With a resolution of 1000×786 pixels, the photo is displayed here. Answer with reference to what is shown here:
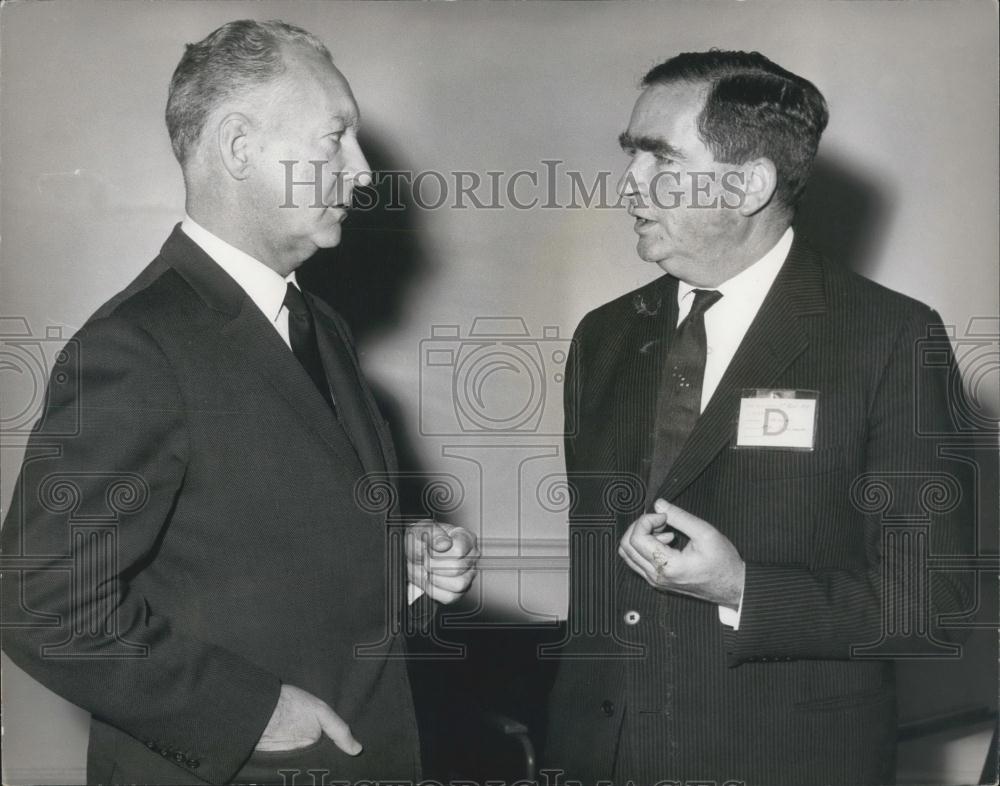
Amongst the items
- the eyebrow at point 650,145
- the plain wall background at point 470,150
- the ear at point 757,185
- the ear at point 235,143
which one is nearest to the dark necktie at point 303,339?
the ear at point 235,143

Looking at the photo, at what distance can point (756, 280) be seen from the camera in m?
1.56

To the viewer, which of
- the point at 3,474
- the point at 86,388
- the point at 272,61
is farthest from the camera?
the point at 3,474

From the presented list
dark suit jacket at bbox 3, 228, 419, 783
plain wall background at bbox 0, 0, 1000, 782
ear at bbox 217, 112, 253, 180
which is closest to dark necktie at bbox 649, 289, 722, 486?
plain wall background at bbox 0, 0, 1000, 782

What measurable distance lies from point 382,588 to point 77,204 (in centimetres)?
78

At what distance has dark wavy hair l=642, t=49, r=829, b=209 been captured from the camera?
1.55m

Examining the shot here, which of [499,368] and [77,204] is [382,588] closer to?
[499,368]

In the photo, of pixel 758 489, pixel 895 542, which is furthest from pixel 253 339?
pixel 895 542

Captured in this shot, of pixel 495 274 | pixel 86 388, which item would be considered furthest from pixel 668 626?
pixel 86 388

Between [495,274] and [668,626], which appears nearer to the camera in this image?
[668,626]

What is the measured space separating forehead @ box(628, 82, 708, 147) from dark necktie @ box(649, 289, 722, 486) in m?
0.22

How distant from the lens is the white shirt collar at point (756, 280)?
156 cm

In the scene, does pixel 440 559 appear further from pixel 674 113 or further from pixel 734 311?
pixel 674 113

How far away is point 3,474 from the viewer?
164 cm

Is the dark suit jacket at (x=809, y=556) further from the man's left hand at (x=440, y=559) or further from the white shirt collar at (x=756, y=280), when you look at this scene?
the man's left hand at (x=440, y=559)
